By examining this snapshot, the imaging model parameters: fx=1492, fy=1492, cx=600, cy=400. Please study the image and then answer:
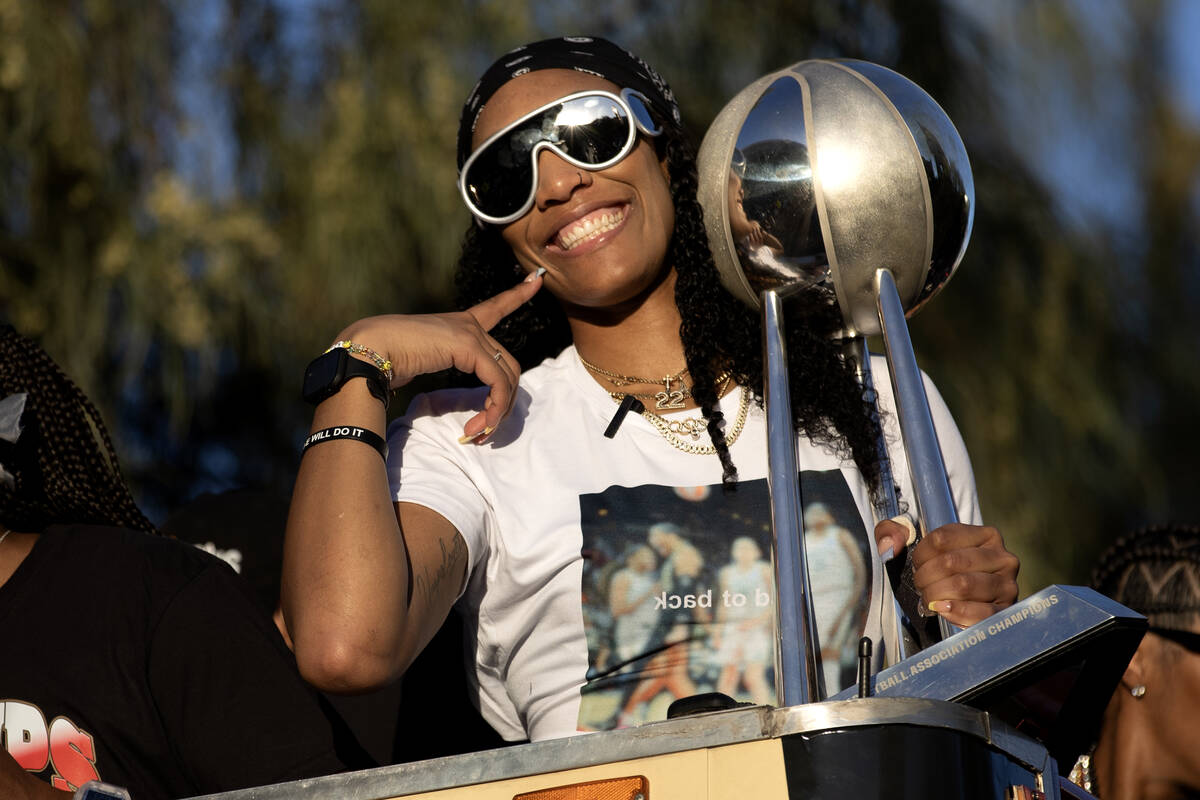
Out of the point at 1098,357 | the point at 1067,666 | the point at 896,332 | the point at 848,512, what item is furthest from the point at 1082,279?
the point at 1067,666

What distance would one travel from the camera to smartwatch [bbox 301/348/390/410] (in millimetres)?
2406

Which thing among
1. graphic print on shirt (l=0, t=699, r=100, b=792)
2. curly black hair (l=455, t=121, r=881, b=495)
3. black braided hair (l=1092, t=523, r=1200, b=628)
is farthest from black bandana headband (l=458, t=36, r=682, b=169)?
black braided hair (l=1092, t=523, r=1200, b=628)

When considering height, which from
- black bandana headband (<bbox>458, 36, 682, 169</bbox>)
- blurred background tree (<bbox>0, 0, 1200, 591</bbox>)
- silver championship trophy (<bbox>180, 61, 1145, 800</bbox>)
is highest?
blurred background tree (<bbox>0, 0, 1200, 591</bbox>)

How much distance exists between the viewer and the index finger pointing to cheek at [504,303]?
2.69 meters

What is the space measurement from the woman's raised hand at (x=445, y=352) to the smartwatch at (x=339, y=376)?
0.04 metres

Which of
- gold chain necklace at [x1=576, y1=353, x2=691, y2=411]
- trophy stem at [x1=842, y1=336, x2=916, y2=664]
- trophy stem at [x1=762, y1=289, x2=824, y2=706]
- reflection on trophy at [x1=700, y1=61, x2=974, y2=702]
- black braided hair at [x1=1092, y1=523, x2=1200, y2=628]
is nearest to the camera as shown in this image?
trophy stem at [x1=762, y1=289, x2=824, y2=706]

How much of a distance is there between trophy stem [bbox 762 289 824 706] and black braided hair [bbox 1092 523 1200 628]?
1963 millimetres

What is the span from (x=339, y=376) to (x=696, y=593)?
672 mm

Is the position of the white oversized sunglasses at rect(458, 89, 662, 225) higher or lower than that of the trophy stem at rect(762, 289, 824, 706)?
higher

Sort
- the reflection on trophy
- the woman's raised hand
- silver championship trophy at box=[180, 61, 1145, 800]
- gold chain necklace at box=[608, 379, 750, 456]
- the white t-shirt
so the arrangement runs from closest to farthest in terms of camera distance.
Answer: silver championship trophy at box=[180, 61, 1145, 800] → the reflection on trophy → the white t-shirt → the woman's raised hand → gold chain necklace at box=[608, 379, 750, 456]

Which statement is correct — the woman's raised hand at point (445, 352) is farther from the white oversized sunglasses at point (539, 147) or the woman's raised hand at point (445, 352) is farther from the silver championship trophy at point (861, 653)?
the silver championship trophy at point (861, 653)

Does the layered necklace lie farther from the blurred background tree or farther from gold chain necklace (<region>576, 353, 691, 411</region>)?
the blurred background tree

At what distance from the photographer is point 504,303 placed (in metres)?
2.72

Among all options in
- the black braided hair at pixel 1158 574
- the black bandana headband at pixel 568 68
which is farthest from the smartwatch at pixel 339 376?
the black braided hair at pixel 1158 574
